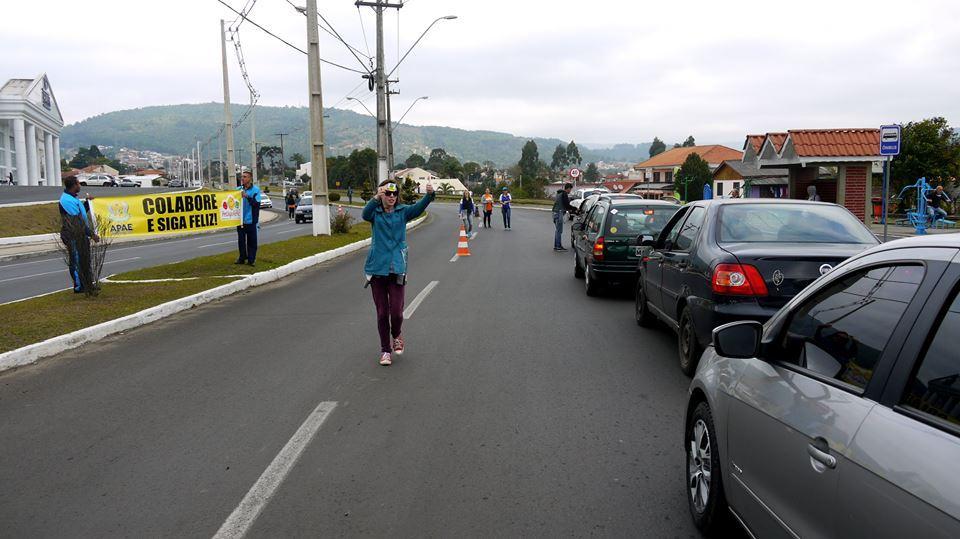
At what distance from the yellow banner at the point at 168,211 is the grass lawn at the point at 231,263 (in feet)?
4.07

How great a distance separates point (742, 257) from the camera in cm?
614

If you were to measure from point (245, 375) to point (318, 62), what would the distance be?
1695 cm

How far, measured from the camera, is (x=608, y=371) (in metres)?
7.09

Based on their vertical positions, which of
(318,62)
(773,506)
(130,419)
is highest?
(318,62)

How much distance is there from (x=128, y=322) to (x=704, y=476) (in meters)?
8.09

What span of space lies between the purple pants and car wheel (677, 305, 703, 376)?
2.77 m

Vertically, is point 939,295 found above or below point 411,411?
above

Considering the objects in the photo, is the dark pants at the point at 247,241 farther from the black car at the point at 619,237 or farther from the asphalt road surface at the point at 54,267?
the black car at the point at 619,237

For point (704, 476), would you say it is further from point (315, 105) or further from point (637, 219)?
point (315, 105)

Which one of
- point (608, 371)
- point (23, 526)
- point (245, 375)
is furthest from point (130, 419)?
point (608, 371)

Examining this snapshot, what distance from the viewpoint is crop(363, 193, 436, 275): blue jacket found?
24.3ft

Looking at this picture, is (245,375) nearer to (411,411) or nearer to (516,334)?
(411,411)

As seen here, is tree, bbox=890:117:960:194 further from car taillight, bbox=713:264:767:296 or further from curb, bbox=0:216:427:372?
car taillight, bbox=713:264:767:296

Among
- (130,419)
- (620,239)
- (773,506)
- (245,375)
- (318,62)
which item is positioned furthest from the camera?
(318,62)
